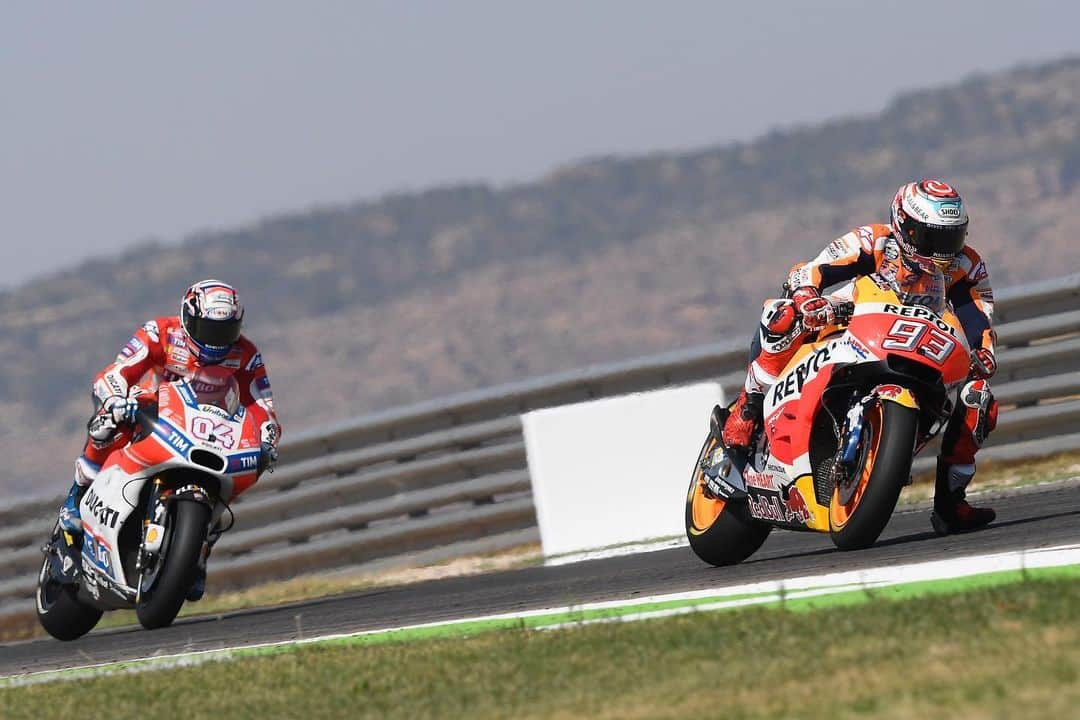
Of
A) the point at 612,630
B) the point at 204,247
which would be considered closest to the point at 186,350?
the point at 612,630

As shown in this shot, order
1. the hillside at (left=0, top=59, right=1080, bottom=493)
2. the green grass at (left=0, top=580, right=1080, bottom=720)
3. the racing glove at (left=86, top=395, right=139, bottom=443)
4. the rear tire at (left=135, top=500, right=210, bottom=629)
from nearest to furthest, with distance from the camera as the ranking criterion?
the green grass at (left=0, top=580, right=1080, bottom=720) < the rear tire at (left=135, top=500, right=210, bottom=629) < the racing glove at (left=86, top=395, right=139, bottom=443) < the hillside at (left=0, top=59, right=1080, bottom=493)

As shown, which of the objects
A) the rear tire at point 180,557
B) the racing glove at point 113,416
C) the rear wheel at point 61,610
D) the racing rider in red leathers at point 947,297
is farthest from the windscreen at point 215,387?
the racing rider in red leathers at point 947,297

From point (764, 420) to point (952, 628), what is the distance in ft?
11.0

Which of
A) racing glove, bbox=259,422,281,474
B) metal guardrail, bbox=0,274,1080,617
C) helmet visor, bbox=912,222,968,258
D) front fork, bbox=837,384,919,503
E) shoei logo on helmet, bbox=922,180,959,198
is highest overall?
shoei logo on helmet, bbox=922,180,959,198

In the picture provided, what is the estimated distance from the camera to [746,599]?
6.92 meters

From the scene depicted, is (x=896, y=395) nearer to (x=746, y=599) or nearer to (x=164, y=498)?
(x=746, y=599)

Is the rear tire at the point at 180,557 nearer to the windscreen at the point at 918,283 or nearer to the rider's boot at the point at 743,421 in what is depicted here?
the rider's boot at the point at 743,421

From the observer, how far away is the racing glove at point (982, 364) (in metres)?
8.19

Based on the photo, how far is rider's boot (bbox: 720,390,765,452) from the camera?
28.4ft

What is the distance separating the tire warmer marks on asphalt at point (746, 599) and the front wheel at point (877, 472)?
1.84ft

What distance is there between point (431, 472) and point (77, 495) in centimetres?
336

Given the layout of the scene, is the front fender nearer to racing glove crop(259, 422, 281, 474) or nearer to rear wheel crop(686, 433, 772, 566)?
rear wheel crop(686, 433, 772, 566)

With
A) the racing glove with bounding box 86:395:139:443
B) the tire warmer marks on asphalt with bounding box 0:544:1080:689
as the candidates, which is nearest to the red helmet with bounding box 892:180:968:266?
the tire warmer marks on asphalt with bounding box 0:544:1080:689

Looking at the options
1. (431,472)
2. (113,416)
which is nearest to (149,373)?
(113,416)
